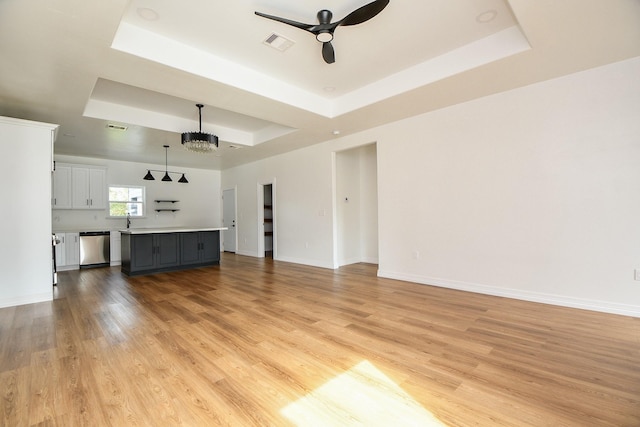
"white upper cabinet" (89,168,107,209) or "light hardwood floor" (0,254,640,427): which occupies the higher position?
"white upper cabinet" (89,168,107,209)

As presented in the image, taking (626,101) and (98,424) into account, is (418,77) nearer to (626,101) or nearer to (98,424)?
(626,101)

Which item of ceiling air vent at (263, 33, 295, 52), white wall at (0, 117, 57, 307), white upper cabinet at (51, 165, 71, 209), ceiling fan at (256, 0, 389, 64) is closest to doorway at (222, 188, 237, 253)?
white upper cabinet at (51, 165, 71, 209)

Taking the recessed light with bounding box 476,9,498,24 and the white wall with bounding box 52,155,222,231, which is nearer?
the recessed light with bounding box 476,9,498,24

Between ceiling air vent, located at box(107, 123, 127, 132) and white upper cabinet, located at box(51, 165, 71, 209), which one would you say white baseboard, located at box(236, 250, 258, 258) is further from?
ceiling air vent, located at box(107, 123, 127, 132)

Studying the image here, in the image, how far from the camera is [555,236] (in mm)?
3414

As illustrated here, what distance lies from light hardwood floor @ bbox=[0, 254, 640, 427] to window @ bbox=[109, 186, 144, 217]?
4.51m

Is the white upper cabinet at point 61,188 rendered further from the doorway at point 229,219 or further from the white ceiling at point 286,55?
the doorway at point 229,219

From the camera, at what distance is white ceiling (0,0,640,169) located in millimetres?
2422

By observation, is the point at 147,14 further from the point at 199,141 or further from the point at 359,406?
the point at 359,406

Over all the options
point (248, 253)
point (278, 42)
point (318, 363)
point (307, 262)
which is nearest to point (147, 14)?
point (278, 42)

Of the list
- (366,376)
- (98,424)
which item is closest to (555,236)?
(366,376)

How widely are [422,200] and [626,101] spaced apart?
2472 millimetres

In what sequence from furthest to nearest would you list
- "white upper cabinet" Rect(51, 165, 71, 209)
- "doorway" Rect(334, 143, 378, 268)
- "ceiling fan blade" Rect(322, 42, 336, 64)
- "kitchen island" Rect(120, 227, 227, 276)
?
"white upper cabinet" Rect(51, 165, 71, 209), "doorway" Rect(334, 143, 378, 268), "kitchen island" Rect(120, 227, 227, 276), "ceiling fan blade" Rect(322, 42, 336, 64)

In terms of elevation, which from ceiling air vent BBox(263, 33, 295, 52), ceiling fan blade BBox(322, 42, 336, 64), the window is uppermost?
ceiling air vent BBox(263, 33, 295, 52)
